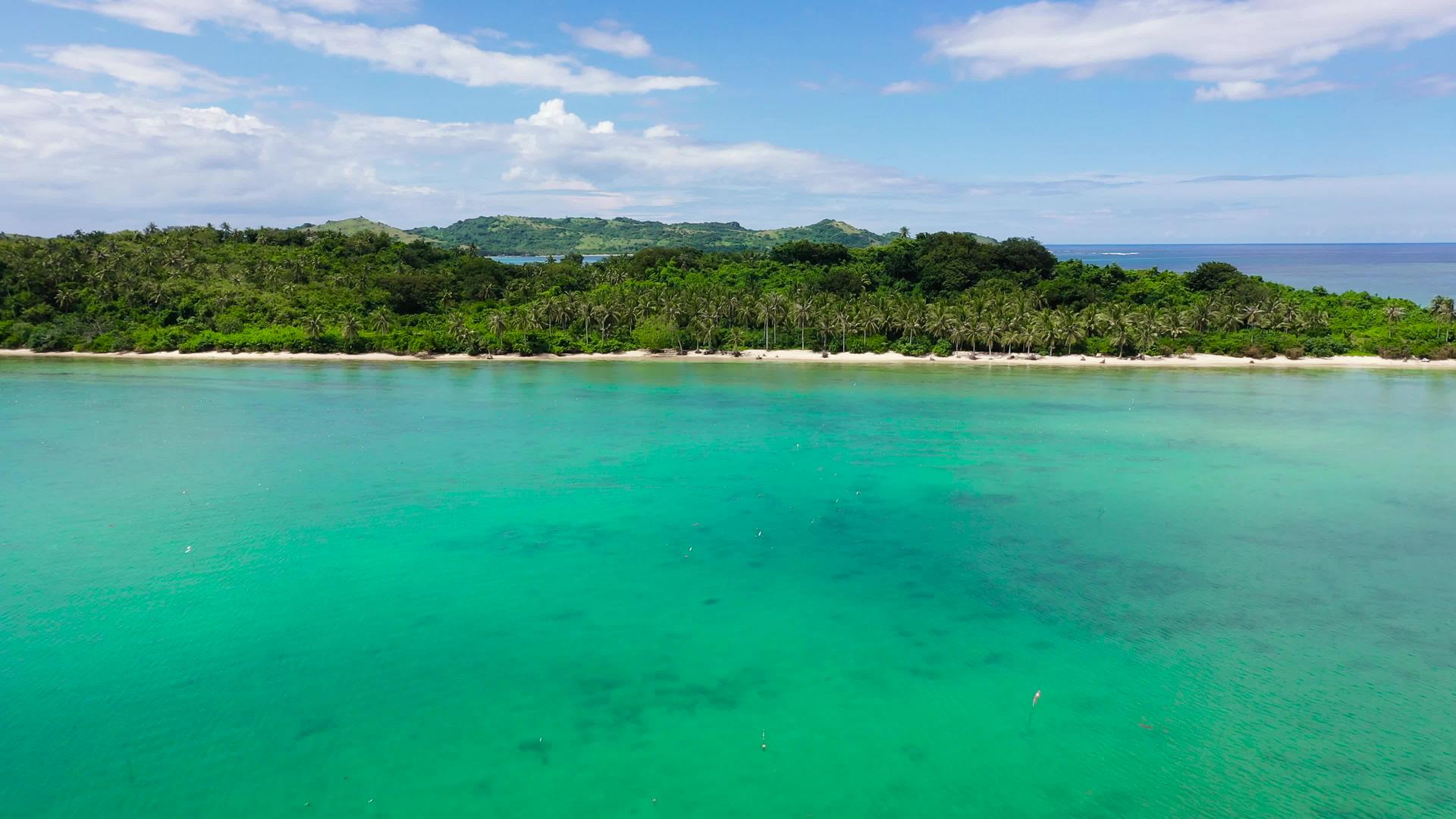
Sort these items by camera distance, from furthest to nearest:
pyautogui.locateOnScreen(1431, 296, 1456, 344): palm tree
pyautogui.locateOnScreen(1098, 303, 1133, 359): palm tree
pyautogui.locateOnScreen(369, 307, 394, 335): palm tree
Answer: pyautogui.locateOnScreen(369, 307, 394, 335): palm tree → pyautogui.locateOnScreen(1098, 303, 1133, 359): palm tree → pyautogui.locateOnScreen(1431, 296, 1456, 344): palm tree

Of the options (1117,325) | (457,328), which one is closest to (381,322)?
(457,328)

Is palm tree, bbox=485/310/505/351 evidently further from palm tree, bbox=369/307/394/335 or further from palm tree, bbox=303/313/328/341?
palm tree, bbox=303/313/328/341

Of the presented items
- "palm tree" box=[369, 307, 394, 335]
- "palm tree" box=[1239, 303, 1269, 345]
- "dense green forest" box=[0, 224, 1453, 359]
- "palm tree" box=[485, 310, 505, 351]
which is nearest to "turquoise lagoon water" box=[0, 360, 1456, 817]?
"dense green forest" box=[0, 224, 1453, 359]

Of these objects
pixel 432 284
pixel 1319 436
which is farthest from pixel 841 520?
pixel 432 284

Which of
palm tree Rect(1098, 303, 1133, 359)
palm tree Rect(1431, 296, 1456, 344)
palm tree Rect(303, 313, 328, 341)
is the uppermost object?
palm tree Rect(1431, 296, 1456, 344)

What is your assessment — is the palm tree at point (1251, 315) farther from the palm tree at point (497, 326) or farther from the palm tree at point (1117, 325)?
the palm tree at point (497, 326)

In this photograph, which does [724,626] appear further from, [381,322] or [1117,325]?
[381,322]
